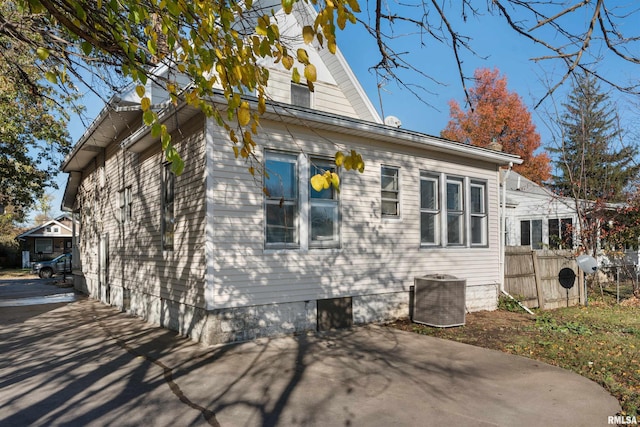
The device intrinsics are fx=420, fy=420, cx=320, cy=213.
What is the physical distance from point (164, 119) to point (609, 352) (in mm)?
7608

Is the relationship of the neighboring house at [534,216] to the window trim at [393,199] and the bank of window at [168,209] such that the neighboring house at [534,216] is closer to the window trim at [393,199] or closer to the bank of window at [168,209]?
the window trim at [393,199]

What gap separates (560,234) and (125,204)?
14804mm

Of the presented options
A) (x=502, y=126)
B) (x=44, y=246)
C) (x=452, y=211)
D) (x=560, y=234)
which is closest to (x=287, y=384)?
(x=452, y=211)

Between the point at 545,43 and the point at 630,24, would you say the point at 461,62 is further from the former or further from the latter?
the point at 630,24

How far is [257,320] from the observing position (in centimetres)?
666

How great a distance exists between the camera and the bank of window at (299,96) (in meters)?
10.5

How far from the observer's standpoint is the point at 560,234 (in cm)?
1570

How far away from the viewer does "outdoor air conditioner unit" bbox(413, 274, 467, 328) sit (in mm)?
7703

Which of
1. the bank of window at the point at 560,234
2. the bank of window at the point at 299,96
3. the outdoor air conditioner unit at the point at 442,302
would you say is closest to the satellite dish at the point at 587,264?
the outdoor air conditioner unit at the point at 442,302

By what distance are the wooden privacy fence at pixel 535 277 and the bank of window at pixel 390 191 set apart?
11.6ft

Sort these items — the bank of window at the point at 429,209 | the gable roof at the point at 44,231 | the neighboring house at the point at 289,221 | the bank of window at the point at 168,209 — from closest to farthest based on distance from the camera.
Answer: the neighboring house at the point at 289,221, the bank of window at the point at 168,209, the bank of window at the point at 429,209, the gable roof at the point at 44,231

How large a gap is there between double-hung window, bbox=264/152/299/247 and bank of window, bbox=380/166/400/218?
6.59 ft

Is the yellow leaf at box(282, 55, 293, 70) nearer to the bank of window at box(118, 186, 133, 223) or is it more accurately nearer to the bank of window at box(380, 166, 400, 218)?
the bank of window at box(380, 166, 400, 218)

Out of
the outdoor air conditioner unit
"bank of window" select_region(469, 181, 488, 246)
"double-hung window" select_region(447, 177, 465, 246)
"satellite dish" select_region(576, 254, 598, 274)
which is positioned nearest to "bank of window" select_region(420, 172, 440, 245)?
"double-hung window" select_region(447, 177, 465, 246)
